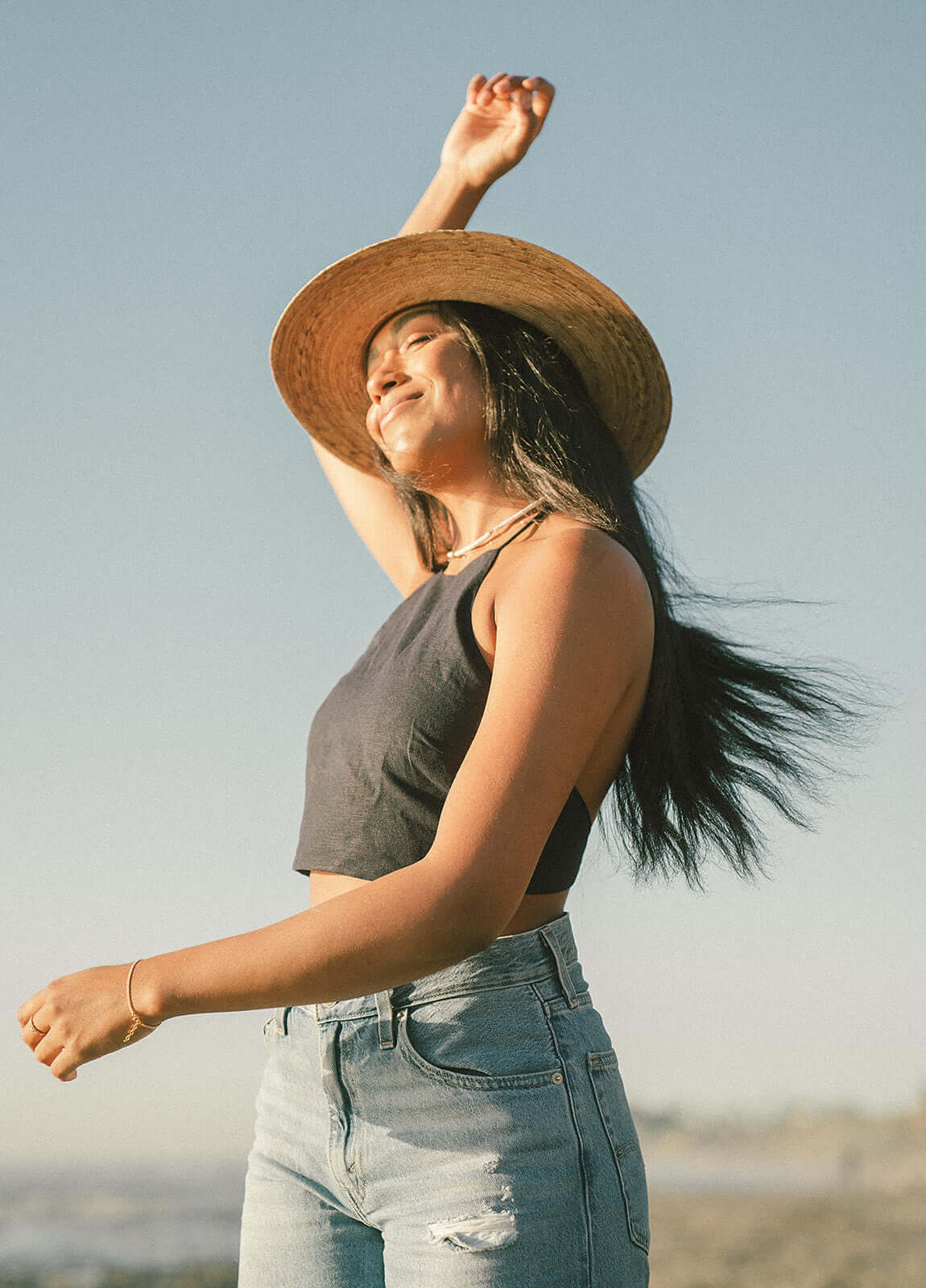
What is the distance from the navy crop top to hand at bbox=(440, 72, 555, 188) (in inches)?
44.0

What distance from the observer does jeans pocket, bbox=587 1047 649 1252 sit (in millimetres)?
1576

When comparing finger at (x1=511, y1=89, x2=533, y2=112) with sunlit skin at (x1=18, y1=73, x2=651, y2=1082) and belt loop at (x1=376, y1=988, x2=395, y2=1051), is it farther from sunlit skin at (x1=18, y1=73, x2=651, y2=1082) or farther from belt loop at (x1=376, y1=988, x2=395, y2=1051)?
belt loop at (x1=376, y1=988, x2=395, y2=1051)

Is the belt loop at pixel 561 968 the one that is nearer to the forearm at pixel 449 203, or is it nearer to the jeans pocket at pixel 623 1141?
the jeans pocket at pixel 623 1141

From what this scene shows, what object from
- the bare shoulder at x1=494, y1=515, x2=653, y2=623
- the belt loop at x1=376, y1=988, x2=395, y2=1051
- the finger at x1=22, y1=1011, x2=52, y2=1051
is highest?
the bare shoulder at x1=494, y1=515, x2=653, y2=623

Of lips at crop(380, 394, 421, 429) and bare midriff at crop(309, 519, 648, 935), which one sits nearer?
bare midriff at crop(309, 519, 648, 935)

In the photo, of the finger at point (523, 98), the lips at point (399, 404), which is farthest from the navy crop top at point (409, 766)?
the finger at point (523, 98)

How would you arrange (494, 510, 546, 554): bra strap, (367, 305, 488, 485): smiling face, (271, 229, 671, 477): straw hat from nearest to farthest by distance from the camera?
1. (494, 510, 546, 554): bra strap
2. (367, 305, 488, 485): smiling face
3. (271, 229, 671, 477): straw hat

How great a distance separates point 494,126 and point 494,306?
475 millimetres

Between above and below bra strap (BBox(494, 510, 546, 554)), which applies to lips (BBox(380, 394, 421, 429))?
above

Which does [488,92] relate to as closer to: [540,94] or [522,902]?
[540,94]

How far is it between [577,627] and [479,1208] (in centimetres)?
78

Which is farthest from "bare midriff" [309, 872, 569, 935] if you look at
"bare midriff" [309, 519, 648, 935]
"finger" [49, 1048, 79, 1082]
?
"finger" [49, 1048, 79, 1082]

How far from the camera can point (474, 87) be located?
2.62 m

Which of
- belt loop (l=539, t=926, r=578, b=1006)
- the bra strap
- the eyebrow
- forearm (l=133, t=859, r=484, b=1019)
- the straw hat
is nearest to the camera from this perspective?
forearm (l=133, t=859, r=484, b=1019)
